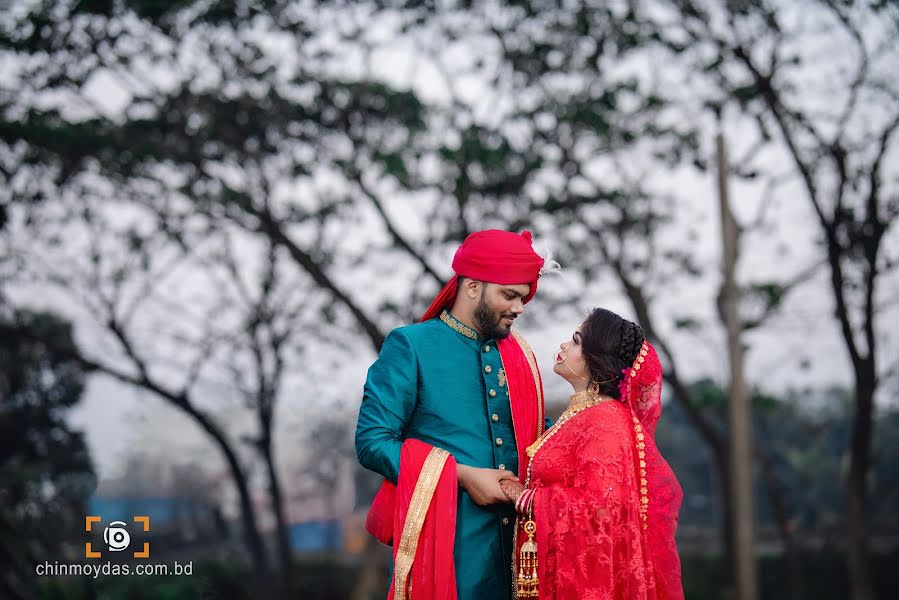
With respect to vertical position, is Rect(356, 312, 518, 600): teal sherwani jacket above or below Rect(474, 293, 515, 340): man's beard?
below

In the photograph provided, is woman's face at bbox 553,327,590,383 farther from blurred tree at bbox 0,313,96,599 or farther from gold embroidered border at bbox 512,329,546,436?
blurred tree at bbox 0,313,96,599

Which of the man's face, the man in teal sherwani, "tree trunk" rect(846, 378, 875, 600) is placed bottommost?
"tree trunk" rect(846, 378, 875, 600)

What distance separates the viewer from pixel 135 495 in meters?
29.5

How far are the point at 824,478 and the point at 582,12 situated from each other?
22793 millimetres

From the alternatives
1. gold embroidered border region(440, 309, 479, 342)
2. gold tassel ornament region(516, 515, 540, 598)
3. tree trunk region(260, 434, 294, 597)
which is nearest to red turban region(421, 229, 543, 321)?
gold embroidered border region(440, 309, 479, 342)

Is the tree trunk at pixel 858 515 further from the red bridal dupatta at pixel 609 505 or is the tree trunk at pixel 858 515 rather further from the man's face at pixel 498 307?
the man's face at pixel 498 307

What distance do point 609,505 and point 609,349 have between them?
546 millimetres

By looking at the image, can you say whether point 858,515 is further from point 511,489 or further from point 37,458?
point 37,458

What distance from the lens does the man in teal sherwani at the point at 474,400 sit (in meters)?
3.01

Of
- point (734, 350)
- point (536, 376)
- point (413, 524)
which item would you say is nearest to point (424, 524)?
point (413, 524)

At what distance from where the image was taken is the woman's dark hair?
3.18 metres

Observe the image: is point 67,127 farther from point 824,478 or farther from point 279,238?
point 824,478

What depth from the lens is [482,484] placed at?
9.72ft

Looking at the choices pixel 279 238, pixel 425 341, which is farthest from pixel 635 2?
pixel 425 341
